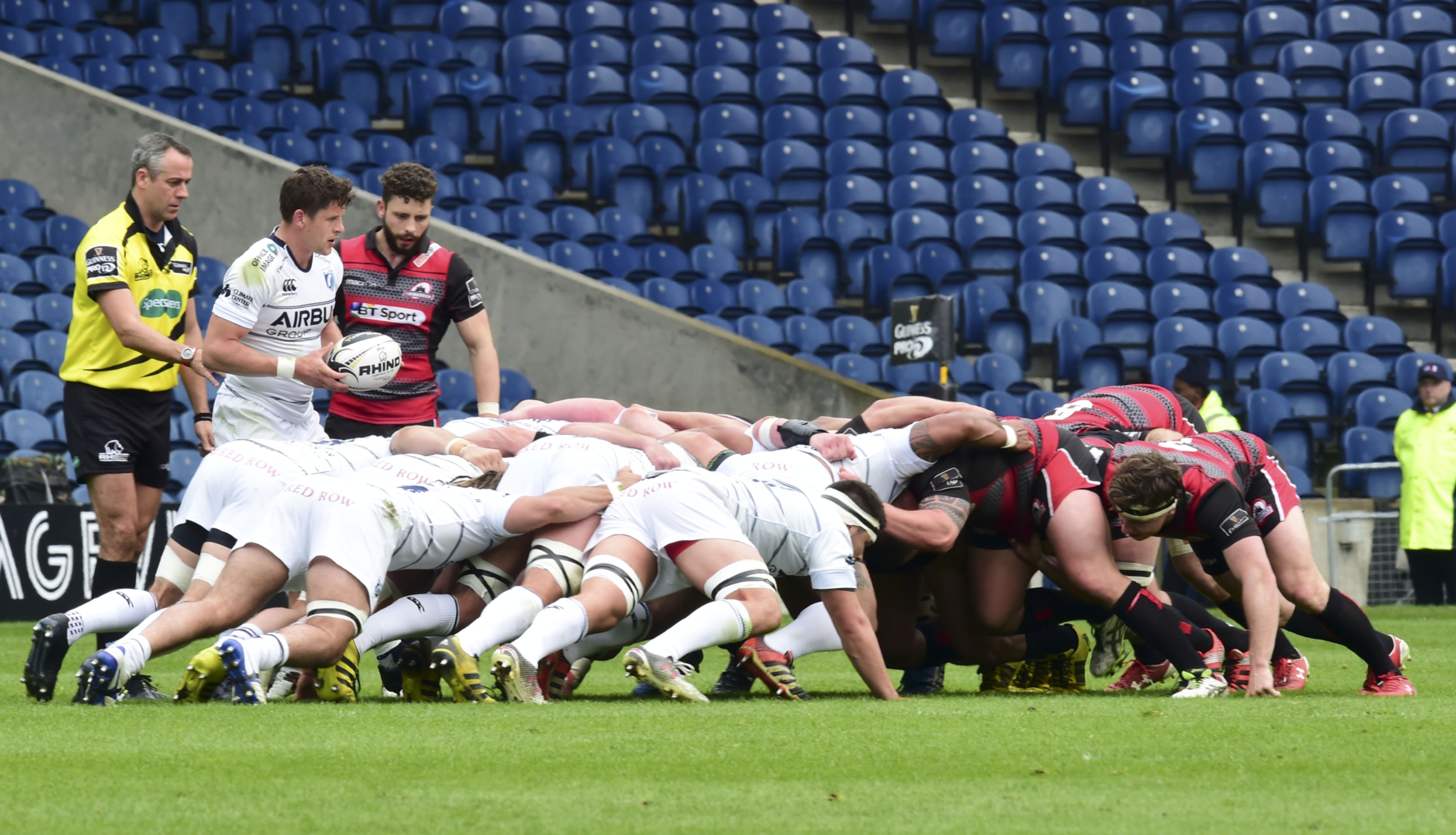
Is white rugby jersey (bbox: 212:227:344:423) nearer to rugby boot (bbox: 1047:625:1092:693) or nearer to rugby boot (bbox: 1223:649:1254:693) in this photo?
rugby boot (bbox: 1047:625:1092:693)

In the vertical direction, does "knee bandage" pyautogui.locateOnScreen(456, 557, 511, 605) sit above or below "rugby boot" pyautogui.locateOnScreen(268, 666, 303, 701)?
above

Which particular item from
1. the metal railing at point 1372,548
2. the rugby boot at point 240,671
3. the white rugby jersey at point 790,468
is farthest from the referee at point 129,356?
the metal railing at point 1372,548

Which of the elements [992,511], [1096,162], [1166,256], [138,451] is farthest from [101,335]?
[1096,162]

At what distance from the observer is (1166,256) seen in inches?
653

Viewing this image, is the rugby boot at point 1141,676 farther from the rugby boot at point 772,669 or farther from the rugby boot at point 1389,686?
the rugby boot at point 772,669

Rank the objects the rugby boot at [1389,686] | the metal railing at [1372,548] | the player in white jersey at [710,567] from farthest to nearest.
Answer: the metal railing at [1372,548] < the rugby boot at [1389,686] < the player in white jersey at [710,567]

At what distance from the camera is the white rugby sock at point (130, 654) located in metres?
5.76

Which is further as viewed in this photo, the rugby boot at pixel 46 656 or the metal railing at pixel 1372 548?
the metal railing at pixel 1372 548

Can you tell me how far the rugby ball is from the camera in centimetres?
738

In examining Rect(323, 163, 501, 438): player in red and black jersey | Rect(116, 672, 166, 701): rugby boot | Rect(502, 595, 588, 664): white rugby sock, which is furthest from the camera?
Rect(323, 163, 501, 438): player in red and black jersey

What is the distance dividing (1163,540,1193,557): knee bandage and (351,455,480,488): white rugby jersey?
3.57m

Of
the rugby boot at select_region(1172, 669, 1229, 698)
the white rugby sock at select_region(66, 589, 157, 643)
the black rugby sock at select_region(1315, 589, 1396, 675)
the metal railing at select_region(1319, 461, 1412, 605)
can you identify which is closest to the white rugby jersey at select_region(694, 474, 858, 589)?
the rugby boot at select_region(1172, 669, 1229, 698)

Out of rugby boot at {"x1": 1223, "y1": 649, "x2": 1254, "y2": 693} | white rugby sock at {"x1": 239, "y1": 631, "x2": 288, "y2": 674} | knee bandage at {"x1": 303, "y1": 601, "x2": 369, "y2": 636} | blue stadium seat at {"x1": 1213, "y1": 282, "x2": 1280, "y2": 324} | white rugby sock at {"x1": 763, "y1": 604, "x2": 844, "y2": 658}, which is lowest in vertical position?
rugby boot at {"x1": 1223, "y1": 649, "x2": 1254, "y2": 693}

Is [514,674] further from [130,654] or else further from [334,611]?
[130,654]
